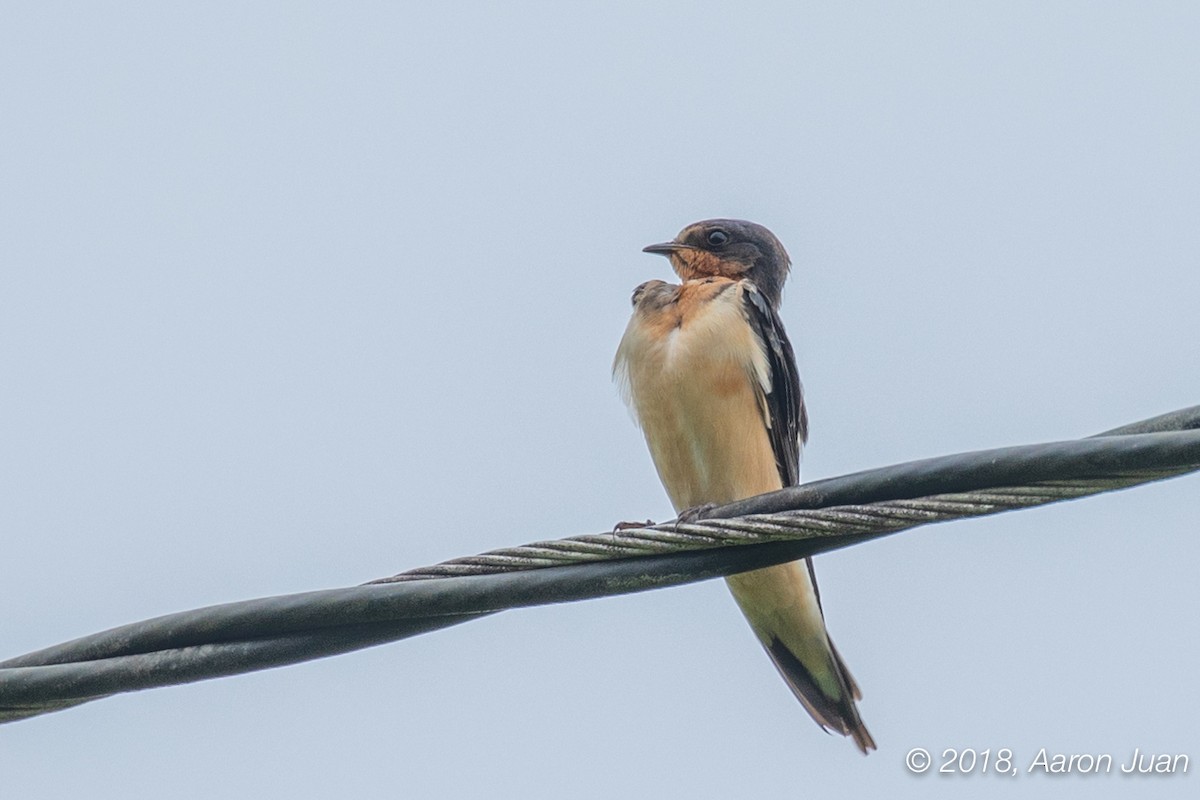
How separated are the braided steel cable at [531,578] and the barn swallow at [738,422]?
313cm

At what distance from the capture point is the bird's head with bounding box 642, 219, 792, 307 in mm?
8930

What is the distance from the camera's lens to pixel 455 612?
13.3 ft

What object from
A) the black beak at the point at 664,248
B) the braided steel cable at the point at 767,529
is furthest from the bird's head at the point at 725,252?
the braided steel cable at the point at 767,529

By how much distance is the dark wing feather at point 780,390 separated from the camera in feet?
25.1

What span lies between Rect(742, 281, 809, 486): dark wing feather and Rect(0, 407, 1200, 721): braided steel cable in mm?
3394

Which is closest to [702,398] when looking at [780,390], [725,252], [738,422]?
[738,422]

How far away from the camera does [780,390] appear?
771cm

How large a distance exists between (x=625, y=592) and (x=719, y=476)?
3.36 m

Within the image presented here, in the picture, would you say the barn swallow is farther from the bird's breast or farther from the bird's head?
the bird's head

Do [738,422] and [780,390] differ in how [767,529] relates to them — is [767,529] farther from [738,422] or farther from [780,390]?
[780,390]

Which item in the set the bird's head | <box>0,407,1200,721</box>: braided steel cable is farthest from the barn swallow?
<box>0,407,1200,721</box>: braided steel cable

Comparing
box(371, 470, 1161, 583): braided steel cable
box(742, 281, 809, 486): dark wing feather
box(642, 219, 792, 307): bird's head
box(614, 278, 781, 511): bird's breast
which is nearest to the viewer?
box(371, 470, 1161, 583): braided steel cable

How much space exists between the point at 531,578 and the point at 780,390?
150 inches

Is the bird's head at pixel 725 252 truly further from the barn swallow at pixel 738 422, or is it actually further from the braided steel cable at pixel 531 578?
the braided steel cable at pixel 531 578
